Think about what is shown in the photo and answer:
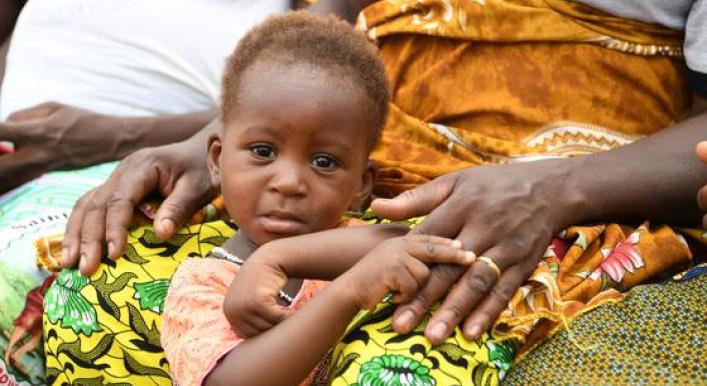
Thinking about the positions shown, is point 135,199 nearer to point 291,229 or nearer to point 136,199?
point 136,199

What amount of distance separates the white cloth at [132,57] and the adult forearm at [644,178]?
133 centimetres

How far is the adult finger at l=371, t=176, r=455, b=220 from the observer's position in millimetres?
1709

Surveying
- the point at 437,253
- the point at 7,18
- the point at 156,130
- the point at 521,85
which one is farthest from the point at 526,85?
the point at 7,18

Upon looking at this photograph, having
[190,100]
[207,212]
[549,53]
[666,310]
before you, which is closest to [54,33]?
[190,100]

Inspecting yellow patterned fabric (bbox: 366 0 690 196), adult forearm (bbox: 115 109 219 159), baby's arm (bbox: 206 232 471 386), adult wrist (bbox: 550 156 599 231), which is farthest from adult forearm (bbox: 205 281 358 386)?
adult forearm (bbox: 115 109 219 159)

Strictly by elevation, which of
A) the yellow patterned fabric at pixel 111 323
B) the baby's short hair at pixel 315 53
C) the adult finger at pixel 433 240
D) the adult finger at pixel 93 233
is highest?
the baby's short hair at pixel 315 53

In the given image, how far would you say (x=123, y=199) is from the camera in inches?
82.4

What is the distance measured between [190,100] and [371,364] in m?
1.48

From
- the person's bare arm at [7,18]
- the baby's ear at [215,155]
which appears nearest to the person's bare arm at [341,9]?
the baby's ear at [215,155]

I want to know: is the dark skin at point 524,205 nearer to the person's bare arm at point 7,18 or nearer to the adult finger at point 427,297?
the adult finger at point 427,297

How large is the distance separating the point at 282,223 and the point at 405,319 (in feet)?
1.07

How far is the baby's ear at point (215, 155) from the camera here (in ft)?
6.71

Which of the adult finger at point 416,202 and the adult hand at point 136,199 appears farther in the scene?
the adult hand at point 136,199

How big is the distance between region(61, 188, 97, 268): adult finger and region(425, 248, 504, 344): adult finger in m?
0.83
